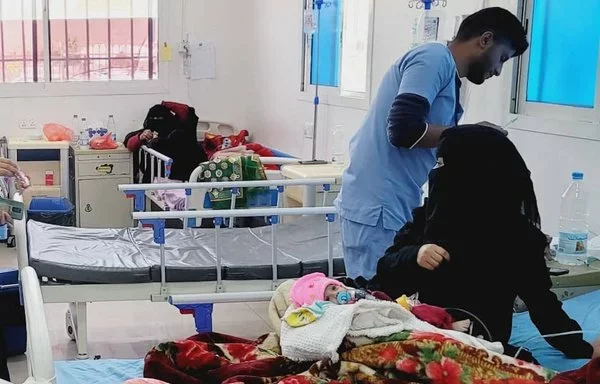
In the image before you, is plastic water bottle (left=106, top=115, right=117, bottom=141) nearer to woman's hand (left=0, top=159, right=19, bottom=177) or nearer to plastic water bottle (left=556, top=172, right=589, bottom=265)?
woman's hand (left=0, top=159, right=19, bottom=177)

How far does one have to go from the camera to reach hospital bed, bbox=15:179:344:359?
3506mm

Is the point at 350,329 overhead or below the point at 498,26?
below

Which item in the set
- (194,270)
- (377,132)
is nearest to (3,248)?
(194,270)

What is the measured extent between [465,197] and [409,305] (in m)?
0.31

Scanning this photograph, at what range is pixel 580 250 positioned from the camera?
9.29 ft

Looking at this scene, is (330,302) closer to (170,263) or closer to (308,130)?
(170,263)

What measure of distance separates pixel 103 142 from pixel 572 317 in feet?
14.5

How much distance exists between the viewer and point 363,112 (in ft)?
16.0

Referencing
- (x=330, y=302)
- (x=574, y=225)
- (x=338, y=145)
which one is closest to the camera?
(x=330, y=302)

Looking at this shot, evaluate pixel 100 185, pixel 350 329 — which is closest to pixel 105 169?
pixel 100 185

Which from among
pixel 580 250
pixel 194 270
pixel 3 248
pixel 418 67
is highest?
pixel 418 67

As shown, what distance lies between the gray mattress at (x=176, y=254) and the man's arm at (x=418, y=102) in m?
1.35

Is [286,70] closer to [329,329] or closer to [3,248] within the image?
[3,248]

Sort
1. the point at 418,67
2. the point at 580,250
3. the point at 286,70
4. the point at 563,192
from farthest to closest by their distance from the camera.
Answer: the point at 286,70 < the point at 563,192 < the point at 580,250 < the point at 418,67
